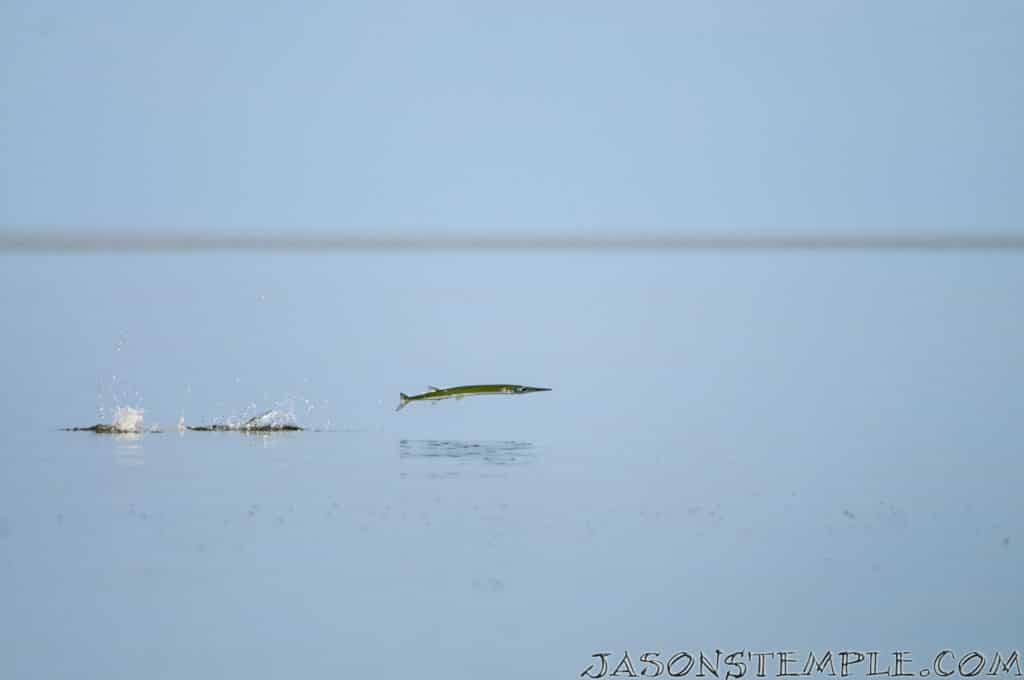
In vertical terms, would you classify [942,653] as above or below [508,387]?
below

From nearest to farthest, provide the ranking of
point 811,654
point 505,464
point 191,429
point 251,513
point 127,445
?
point 811,654
point 251,513
point 505,464
point 127,445
point 191,429

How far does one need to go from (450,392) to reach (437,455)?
2.18 m

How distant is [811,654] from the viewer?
12031 millimetres

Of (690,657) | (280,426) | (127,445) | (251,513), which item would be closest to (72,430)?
(127,445)

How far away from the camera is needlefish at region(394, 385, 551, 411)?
840 inches

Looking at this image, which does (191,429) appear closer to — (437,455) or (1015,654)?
(437,455)

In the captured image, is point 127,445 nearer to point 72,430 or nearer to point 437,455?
point 72,430

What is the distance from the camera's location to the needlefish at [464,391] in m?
21.3

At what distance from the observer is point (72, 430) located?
22953mm

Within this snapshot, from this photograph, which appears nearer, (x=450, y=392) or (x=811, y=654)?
(x=811, y=654)

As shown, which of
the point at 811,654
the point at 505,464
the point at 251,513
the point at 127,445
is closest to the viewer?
the point at 811,654

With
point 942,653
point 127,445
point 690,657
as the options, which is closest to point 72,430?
point 127,445

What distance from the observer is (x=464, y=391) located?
72.2ft

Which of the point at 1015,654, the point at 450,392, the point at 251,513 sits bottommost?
the point at 1015,654
